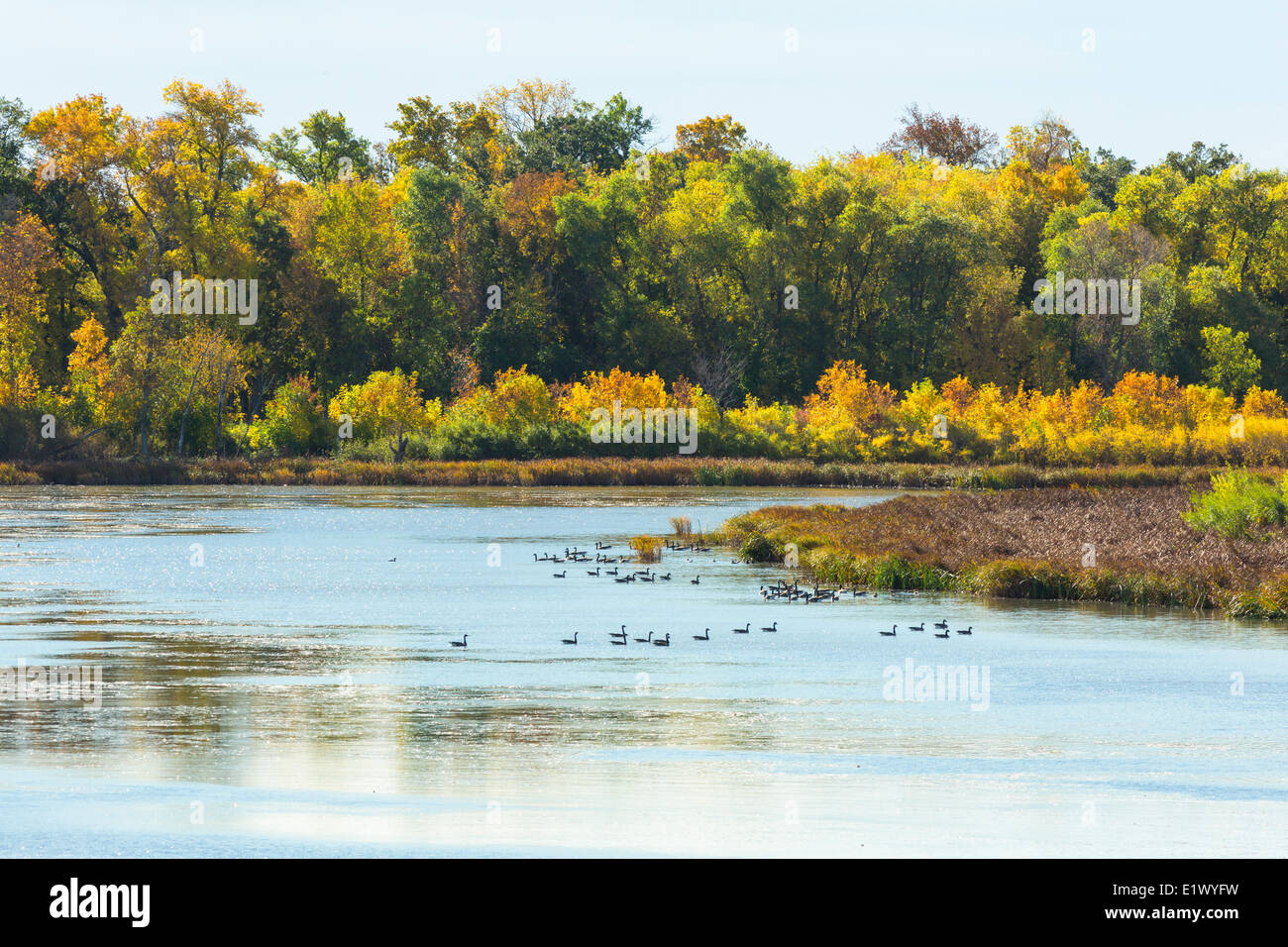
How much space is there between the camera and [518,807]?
1655 cm

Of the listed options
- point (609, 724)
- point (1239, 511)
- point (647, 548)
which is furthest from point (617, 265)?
point (609, 724)

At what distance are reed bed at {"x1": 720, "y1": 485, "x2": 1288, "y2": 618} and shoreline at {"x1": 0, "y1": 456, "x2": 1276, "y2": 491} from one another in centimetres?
3216

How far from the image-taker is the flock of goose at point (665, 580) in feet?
101

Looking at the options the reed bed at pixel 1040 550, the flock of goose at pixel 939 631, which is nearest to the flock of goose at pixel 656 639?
the flock of goose at pixel 939 631

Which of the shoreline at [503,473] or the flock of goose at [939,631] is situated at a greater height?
the shoreline at [503,473]

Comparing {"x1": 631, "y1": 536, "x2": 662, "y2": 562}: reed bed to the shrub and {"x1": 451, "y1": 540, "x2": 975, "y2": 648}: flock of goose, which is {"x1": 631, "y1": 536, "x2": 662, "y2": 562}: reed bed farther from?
the shrub

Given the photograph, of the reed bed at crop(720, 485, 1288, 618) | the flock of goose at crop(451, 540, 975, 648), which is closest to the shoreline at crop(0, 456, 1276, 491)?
the reed bed at crop(720, 485, 1288, 618)

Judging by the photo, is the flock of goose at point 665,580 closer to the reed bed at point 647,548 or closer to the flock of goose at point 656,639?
the flock of goose at point 656,639

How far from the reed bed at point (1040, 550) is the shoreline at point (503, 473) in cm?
3216

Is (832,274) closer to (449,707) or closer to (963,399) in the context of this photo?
(963,399)

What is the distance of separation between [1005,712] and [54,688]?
547 inches

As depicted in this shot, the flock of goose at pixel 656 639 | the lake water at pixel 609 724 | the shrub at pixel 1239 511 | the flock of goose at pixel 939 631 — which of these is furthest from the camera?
the shrub at pixel 1239 511

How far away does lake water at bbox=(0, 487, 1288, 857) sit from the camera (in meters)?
15.7

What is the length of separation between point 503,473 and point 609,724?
68.5 m
